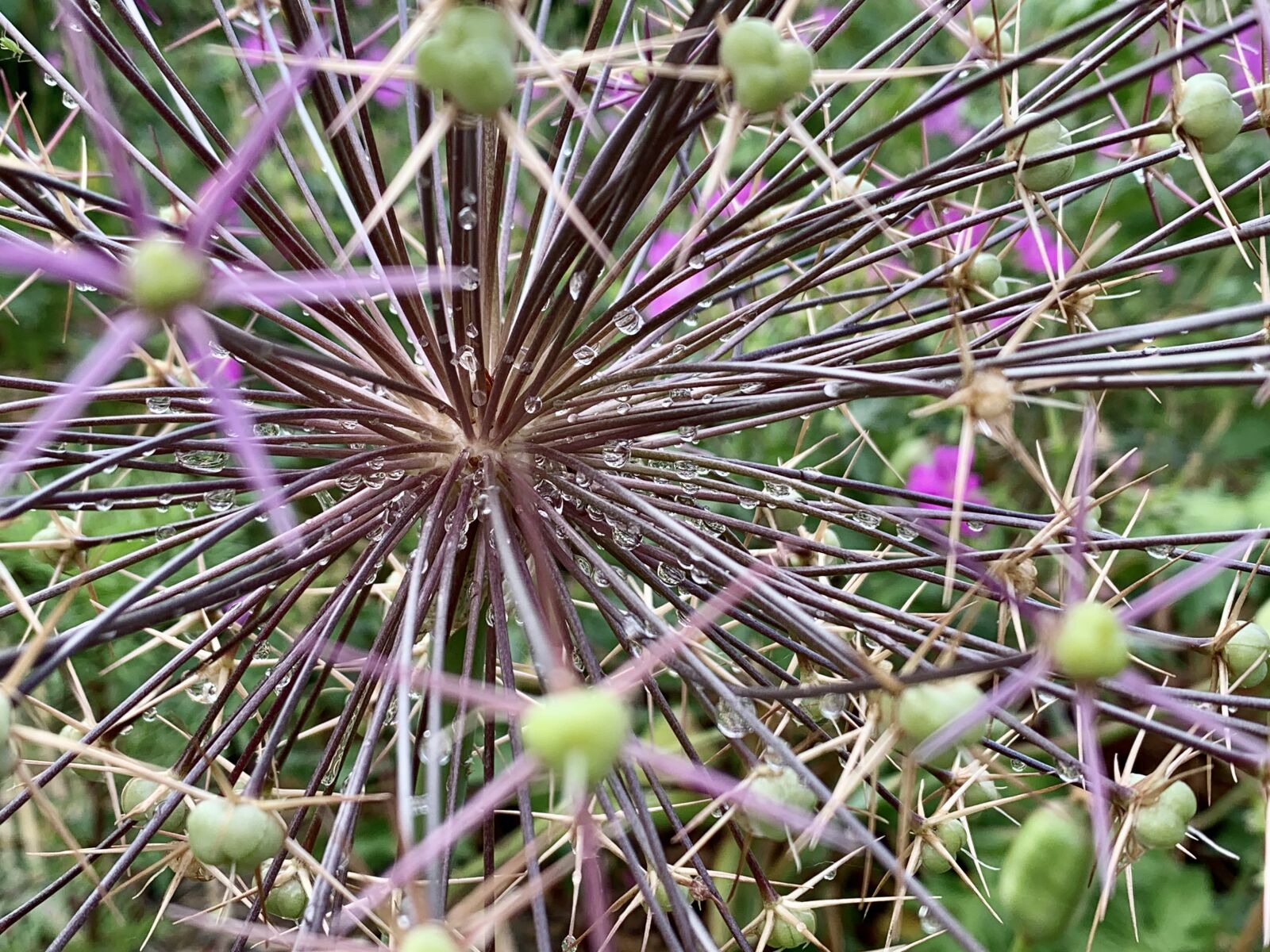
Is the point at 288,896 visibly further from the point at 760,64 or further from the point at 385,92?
the point at 385,92

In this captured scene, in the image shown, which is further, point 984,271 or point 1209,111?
point 984,271

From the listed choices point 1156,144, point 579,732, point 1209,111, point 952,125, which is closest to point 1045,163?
point 1209,111

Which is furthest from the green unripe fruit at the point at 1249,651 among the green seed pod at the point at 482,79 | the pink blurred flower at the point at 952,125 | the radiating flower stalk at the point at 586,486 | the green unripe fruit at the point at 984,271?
the pink blurred flower at the point at 952,125

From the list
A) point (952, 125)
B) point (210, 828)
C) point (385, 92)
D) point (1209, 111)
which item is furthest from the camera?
point (952, 125)

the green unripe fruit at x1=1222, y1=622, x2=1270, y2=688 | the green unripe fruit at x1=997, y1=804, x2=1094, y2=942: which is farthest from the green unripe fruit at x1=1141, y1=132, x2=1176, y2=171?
the green unripe fruit at x1=997, y1=804, x2=1094, y2=942

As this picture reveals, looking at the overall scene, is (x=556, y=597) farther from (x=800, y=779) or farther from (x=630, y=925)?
(x=630, y=925)

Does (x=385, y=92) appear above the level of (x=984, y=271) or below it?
above

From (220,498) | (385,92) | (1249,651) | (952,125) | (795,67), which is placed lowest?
(1249,651)
